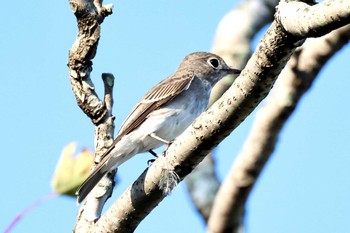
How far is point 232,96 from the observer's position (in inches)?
154

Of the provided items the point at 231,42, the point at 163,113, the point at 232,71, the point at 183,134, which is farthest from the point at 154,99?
the point at 183,134

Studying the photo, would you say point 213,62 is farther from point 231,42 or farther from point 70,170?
point 70,170

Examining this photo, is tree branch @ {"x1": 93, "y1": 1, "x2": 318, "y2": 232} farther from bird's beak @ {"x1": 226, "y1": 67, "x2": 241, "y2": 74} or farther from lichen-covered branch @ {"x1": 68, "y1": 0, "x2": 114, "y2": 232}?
Answer: bird's beak @ {"x1": 226, "y1": 67, "x2": 241, "y2": 74}

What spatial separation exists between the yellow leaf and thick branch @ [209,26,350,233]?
Result: 267cm

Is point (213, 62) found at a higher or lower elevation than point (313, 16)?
lower

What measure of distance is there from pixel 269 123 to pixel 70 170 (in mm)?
3382

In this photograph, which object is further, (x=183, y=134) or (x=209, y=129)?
(x=183, y=134)

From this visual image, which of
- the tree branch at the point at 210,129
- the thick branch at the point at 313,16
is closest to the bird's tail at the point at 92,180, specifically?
the tree branch at the point at 210,129

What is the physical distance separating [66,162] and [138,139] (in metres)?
4.17

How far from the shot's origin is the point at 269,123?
19.3 ft

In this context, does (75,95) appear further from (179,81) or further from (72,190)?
(72,190)

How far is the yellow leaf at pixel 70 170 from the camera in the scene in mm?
2576

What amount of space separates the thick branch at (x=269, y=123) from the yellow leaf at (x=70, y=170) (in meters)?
2.67

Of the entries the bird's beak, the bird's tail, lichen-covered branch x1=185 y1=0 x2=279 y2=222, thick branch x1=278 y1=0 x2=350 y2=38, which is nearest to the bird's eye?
the bird's beak
